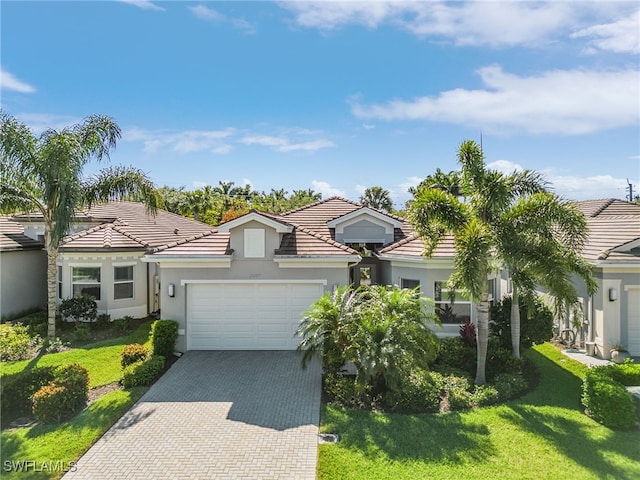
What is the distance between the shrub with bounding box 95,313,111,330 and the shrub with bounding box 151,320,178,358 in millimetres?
5354

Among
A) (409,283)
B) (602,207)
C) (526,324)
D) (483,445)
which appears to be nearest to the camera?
(483,445)

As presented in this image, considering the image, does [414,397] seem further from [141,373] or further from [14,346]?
[14,346]

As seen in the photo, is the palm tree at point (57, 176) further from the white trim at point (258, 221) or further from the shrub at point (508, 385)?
the shrub at point (508, 385)

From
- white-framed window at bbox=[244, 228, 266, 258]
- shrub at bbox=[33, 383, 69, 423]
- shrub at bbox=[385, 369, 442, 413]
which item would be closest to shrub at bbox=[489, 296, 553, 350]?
shrub at bbox=[385, 369, 442, 413]

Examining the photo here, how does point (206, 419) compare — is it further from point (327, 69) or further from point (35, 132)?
point (327, 69)

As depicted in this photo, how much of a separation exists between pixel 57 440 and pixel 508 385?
1147 centimetres

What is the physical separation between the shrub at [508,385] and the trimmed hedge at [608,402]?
4.97 feet

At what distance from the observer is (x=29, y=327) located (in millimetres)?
16375

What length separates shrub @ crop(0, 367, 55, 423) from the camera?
32.0 ft

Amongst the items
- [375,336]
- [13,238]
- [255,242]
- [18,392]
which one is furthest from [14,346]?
[375,336]

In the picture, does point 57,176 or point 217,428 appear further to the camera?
point 57,176

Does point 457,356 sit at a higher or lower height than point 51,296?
lower

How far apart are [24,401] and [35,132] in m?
9.70

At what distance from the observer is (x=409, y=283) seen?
1548cm
